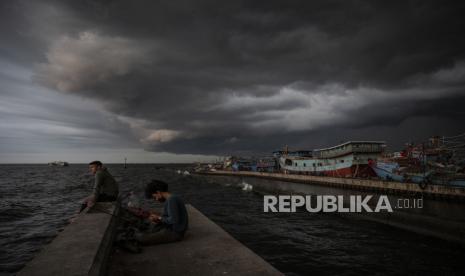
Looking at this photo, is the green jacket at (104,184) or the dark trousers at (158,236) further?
the green jacket at (104,184)

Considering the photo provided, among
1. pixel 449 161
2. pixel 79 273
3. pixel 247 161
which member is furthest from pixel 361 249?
pixel 247 161

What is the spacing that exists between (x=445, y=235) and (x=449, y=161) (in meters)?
24.2

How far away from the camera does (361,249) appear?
605 inches

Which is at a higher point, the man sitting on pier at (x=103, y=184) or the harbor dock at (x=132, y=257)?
the man sitting on pier at (x=103, y=184)

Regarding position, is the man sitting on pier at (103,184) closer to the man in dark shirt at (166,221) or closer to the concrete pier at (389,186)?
the man in dark shirt at (166,221)

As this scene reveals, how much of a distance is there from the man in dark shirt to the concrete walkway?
15 centimetres

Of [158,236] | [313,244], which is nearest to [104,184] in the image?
[158,236]

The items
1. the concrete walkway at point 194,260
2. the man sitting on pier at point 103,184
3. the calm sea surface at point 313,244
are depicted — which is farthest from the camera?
the calm sea surface at point 313,244

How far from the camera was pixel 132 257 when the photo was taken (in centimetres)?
498

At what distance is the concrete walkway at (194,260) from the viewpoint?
428cm

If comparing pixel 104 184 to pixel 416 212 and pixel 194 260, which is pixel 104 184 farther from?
pixel 416 212

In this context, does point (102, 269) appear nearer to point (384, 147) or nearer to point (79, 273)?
point (79, 273)

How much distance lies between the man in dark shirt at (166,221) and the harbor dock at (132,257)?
159mm

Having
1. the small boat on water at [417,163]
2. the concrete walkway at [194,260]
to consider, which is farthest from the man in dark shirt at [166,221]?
the small boat on water at [417,163]
